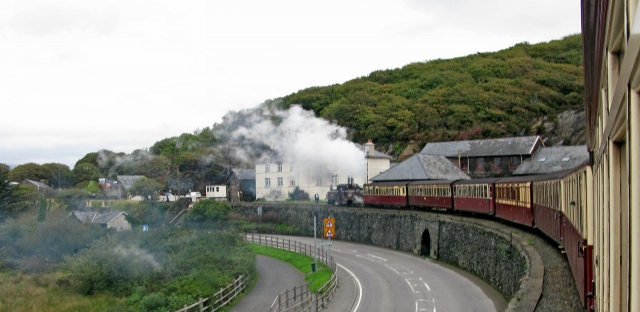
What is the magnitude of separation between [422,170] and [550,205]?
2848 centimetres

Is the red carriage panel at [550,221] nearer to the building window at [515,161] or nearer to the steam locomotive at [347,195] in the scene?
the steam locomotive at [347,195]

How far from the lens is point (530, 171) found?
1738 inches

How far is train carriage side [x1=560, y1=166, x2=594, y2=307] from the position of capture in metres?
8.38

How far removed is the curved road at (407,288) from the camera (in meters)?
19.2

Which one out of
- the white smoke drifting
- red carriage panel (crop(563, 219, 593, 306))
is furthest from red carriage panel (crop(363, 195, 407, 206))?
red carriage panel (crop(563, 219, 593, 306))

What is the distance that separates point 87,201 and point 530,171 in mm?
46083

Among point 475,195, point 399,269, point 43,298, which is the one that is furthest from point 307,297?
point 475,195

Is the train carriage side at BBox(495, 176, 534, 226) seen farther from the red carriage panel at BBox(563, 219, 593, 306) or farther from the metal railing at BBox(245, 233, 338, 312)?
the red carriage panel at BBox(563, 219, 593, 306)

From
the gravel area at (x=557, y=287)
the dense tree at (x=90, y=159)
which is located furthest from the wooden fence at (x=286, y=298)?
the dense tree at (x=90, y=159)

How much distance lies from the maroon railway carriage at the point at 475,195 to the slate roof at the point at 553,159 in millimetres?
12126

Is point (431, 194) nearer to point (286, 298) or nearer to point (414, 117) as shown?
point (286, 298)

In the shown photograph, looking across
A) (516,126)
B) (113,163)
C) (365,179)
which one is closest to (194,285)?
(365,179)

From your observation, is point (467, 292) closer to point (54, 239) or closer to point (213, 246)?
point (213, 246)

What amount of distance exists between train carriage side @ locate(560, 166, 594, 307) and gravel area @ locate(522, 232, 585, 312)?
38.4 inches
